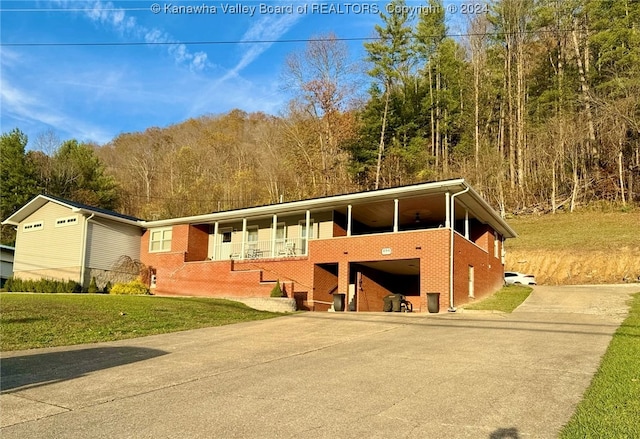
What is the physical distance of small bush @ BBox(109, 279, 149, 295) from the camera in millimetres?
23573

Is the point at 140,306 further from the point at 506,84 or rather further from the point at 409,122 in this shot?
the point at 506,84

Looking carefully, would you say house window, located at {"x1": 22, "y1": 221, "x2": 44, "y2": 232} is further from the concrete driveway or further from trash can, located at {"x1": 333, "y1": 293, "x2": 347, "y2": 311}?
the concrete driveway

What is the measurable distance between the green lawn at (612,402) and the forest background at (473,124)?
3044 cm

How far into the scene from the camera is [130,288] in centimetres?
2386

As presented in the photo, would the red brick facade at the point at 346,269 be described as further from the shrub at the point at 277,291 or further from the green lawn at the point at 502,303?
the shrub at the point at 277,291

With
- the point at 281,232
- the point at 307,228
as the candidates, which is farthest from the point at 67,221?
the point at 307,228

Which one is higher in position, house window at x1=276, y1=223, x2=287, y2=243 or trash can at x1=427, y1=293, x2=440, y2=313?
house window at x1=276, y1=223, x2=287, y2=243

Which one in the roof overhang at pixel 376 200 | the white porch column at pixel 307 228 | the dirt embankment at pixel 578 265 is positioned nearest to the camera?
the roof overhang at pixel 376 200

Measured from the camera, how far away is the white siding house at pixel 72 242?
2456 centimetres

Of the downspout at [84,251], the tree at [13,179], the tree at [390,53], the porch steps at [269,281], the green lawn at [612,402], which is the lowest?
the green lawn at [612,402]

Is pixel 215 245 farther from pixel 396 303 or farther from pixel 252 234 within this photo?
pixel 396 303

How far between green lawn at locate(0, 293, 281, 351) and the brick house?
12.1 ft

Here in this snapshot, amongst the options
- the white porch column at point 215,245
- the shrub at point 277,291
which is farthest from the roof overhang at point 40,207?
the shrub at point 277,291

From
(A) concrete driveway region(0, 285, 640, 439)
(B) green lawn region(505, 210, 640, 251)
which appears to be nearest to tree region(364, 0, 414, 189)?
(B) green lawn region(505, 210, 640, 251)
